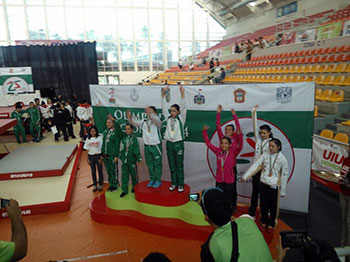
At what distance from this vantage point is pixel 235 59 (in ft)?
58.1

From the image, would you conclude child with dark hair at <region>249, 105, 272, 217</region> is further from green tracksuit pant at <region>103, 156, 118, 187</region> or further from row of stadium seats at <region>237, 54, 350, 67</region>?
row of stadium seats at <region>237, 54, 350, 67</region>

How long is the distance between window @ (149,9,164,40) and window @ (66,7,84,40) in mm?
6358

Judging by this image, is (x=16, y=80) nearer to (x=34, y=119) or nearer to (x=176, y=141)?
(x=34, y=119)

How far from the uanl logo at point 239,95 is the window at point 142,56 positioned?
22015 millimetres

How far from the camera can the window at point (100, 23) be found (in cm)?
2295

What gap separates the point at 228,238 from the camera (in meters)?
1.43

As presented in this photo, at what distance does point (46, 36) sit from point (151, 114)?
22444 millimetres

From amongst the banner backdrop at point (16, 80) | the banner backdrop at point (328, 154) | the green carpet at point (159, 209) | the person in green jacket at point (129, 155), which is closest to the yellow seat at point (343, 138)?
the banner backdrop at point (328, 154)

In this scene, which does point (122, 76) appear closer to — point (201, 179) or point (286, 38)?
point (286, 38)

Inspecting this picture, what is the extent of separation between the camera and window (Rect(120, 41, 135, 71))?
24391 millimetres

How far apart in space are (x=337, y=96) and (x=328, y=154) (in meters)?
3.60

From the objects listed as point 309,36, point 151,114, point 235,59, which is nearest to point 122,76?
point 235,59

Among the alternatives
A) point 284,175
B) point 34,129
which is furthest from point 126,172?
point 34,129

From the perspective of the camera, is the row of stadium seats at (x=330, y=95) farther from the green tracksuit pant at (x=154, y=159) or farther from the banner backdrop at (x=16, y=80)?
the banner backdrop at (x=16, y=80)
